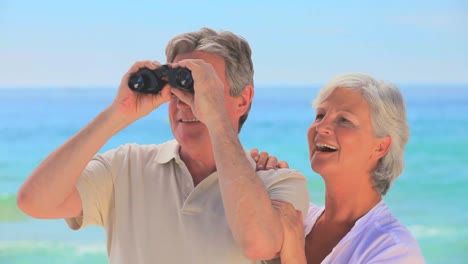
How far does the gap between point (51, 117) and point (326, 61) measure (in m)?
6.62

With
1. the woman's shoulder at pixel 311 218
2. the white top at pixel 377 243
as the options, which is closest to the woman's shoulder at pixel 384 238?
the white top at pixel 377 243

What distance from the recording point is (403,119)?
237 centimetres

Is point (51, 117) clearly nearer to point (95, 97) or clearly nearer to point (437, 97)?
point (95, 97)

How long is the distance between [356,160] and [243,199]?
51 cm

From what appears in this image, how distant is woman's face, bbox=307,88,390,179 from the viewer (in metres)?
2.30

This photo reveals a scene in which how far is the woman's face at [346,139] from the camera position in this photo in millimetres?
2303

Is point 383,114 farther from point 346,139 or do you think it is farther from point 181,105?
point 181,105

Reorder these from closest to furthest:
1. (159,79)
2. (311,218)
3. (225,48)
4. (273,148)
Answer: (159,79) < (225,48) < (311,218) < (273,148)

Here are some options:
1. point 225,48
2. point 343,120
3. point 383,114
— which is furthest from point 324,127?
point 225,48

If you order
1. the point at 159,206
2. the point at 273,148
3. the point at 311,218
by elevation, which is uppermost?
the point at 159,206

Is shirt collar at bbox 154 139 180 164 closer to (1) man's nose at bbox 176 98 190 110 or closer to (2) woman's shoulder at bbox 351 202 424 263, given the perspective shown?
(1) man's nose at bbox 176 98 190 110

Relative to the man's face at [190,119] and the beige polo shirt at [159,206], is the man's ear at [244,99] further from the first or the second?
the beige polo shirt at [159,206]

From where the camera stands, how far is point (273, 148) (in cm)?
1454

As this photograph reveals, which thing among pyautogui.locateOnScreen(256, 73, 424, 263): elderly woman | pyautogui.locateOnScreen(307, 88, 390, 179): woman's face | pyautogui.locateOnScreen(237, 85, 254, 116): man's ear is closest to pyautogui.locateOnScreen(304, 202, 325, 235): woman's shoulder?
pyautogui.locateOnScreen(256, 73, 424, 263): elderly woman
